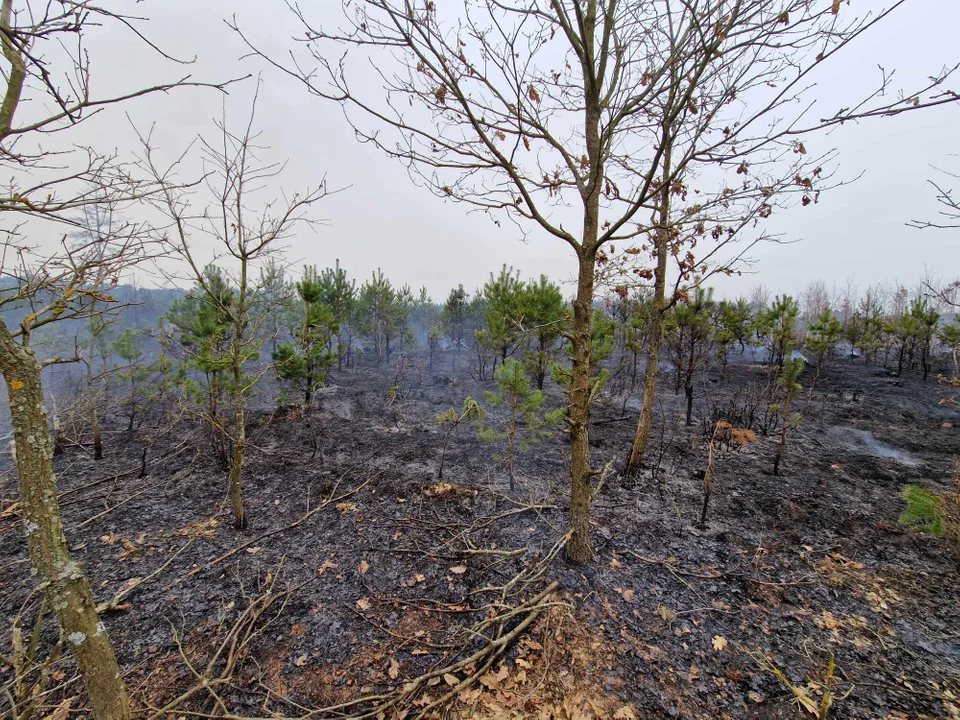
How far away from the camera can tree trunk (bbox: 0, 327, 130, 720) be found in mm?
1683

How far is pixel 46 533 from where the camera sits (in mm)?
1745

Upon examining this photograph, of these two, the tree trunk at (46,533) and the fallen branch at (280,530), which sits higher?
the tree trunk at (46,533)

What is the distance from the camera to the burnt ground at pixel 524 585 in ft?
8.95

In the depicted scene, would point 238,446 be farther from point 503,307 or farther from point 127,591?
point 503,307

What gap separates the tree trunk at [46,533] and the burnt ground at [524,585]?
0.97 metres

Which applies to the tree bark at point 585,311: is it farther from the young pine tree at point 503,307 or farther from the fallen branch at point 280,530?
the young pine tree at point 503,307

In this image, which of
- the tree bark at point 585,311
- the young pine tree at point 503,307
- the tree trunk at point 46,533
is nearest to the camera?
the tree trunk at point 46,533

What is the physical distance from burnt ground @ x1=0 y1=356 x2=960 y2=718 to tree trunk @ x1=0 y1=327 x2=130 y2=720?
38.3 inches

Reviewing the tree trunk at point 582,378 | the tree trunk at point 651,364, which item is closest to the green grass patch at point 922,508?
the tree trunk at point 582,378

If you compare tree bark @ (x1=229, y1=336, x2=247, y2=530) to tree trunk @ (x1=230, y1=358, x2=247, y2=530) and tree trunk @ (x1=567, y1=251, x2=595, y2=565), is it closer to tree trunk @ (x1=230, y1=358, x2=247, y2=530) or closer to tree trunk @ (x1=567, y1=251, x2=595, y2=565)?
tree trunk @ (x1=230, y1=358, x2=247, y2=530)

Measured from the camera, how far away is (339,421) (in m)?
9.95

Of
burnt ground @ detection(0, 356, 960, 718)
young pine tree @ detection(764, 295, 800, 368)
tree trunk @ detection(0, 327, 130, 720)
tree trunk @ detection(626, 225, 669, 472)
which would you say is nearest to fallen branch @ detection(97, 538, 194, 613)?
burnt ground @ detection(0, 356, 960, 718)

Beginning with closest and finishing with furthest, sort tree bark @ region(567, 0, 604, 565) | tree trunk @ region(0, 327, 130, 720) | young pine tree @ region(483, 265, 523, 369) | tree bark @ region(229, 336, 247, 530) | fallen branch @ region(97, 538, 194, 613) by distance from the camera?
tree trunk @ region(0, 327, 130, 720) → tree bark @ region(567, 0, 604, 565) → fallen branch @ region(97, 538, 194, 613) → tree bark @ region(229, 336, 247, 530) → young pine tree @ region(483, 265, 523, 369)

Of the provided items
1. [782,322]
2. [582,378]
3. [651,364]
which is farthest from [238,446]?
[782,322]
